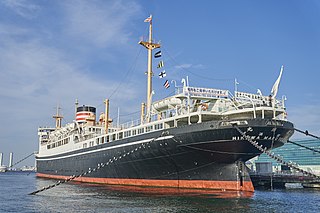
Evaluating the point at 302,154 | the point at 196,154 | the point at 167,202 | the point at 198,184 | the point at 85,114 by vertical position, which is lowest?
the point at 167,202

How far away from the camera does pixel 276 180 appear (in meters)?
52.7

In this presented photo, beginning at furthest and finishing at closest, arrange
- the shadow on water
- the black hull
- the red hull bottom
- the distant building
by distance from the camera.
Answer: the distant building
the red hull bottom
the black hull
the shadow on water

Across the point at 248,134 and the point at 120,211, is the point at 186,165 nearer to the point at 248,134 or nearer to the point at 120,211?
the point at 248,134

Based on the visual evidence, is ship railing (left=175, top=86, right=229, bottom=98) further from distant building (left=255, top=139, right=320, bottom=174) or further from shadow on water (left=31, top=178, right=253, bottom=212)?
distant building (left=255, top=139, right=320, bottom=174)

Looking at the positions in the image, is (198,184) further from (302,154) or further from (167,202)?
(302,154)

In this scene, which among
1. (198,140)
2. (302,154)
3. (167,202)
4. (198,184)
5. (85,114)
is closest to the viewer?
(167,202)

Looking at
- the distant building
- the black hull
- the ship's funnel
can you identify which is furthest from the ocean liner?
the distant building

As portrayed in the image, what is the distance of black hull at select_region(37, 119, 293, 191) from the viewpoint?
3253 centimetres

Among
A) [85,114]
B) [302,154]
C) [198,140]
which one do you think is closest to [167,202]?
[198,140]

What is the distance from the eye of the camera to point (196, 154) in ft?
113

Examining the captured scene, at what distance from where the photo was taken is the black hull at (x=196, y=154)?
3253cm

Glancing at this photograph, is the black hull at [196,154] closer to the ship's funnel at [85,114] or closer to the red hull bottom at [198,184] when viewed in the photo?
the red hull bottom at [198,184]

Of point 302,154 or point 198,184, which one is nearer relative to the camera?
point 198,184

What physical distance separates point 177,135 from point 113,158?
13.4 m
